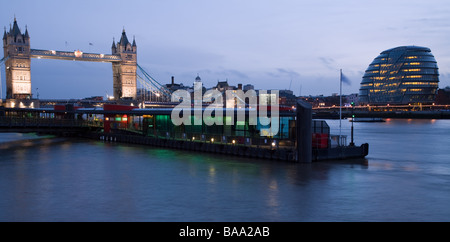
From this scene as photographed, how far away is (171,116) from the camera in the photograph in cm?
4125

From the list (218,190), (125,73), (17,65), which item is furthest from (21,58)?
(218,190)

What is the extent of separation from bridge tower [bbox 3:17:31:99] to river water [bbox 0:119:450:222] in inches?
3318

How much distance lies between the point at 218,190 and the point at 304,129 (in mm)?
8740

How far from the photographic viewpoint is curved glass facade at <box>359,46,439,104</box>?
18488 cm

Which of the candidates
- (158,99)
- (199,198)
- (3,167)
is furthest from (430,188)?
(158,99)

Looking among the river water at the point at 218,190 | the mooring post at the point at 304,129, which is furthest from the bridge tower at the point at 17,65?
the mooring post at the point at 304,129

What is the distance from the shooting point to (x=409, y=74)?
7392 inches

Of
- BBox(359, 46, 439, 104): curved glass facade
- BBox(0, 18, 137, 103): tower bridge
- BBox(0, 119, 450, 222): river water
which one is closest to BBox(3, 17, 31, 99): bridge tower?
BBox(0, 18, 137, 103): tower bridge

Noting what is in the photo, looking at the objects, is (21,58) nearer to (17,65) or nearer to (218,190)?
(17,65)

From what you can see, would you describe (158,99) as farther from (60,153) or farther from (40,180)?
(40,180)

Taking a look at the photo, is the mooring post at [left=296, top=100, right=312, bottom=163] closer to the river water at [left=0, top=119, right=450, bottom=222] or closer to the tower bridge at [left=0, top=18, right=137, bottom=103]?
the river water at [left=0, top=119, right=450, bottom=222]

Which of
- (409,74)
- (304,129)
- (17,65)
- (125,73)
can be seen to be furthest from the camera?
(409,74)

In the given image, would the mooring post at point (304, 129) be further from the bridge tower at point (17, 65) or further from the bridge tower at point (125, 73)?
the bridge tower at point (125, 73)

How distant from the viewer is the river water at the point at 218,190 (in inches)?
616
